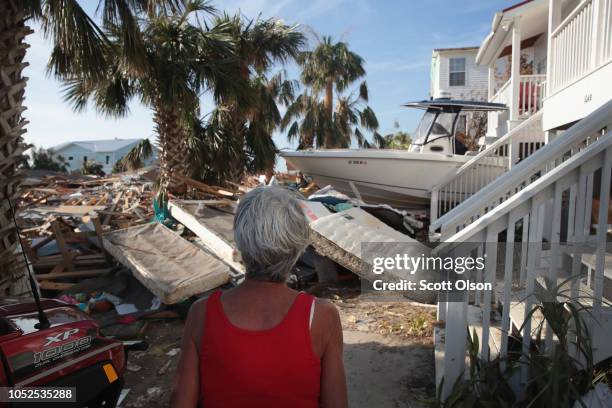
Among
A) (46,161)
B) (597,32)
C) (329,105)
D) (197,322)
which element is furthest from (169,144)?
(46,161)

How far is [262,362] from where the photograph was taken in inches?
56.4

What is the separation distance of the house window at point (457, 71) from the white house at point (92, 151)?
48.9 meters

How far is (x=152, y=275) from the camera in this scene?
5.39m

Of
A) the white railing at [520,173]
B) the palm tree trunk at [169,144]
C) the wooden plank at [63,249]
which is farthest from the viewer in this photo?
the palm tree trunk at [169,144]

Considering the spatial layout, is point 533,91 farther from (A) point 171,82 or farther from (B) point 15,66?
(B) point 15,66

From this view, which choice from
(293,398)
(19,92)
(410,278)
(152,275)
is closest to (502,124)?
(410,278)

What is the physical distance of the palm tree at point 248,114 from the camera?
11109 millimetres

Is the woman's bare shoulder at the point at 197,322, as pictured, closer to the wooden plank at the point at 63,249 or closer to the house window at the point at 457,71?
the wooden plank at the point at 63,249

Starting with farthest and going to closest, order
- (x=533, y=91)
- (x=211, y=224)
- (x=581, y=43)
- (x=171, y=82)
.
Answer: (x=533, y=91), (x=171, y=82), (x=211, y=224), (x=581, y=43)

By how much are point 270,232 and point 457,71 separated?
24230mm

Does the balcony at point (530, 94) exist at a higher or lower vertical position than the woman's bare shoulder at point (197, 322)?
higher

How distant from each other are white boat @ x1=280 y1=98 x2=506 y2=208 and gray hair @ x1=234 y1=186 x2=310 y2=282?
8297mm

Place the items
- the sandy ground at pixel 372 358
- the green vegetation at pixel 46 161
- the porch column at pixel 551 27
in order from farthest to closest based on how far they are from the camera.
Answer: the green vegetation at pixel 46 161 → the porch column at pixel 551 27 → the sandy ground at pixel 372 358

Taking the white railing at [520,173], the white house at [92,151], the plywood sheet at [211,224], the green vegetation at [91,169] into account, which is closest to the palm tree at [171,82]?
the plywood sheet at [211,224]
